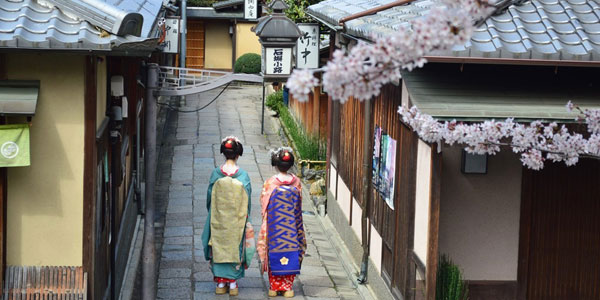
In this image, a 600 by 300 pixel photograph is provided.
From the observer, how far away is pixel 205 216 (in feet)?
53.9

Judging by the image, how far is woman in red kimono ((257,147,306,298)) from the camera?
11922mm

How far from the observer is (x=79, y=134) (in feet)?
27.6

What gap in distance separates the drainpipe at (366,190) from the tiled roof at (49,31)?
5519 mm

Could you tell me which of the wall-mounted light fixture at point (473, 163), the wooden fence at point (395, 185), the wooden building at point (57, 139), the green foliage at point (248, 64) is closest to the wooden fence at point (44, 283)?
the wooden building at point (57, 139)

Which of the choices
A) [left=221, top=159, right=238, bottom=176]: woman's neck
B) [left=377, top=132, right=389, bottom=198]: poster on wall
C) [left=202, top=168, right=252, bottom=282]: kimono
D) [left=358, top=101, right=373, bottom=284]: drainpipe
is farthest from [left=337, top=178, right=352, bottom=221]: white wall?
[left=221, top=159, right=238, bottom=176]: woman's neck

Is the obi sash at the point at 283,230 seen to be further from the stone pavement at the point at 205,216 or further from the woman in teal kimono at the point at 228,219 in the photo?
the stone pavement at the point at 205,216

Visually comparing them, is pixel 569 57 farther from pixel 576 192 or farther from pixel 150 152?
pixel 150 152

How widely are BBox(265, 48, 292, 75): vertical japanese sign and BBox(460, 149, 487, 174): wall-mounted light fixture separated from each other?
3.30 metres

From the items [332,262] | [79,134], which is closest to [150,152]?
[79,134]

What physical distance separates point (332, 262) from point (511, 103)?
19.4ft

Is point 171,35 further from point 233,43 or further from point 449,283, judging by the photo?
point 233,43

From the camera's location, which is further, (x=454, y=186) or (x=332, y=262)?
(x=332, y=262)

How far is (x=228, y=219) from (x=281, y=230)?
2.38 feet

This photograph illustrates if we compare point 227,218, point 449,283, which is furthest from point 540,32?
point 227,218
